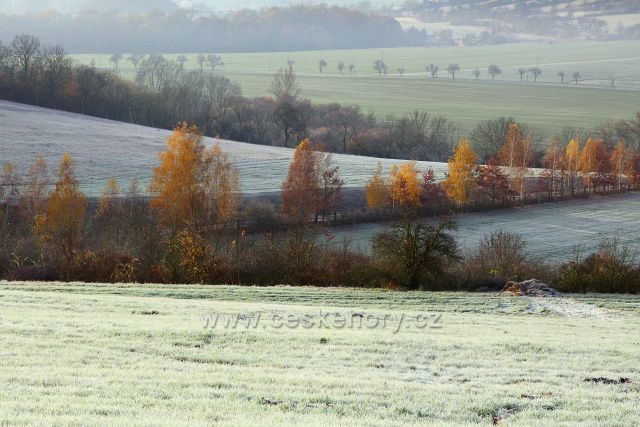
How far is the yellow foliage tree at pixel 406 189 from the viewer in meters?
69.6

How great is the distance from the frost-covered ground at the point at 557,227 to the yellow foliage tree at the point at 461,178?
399 centimetres

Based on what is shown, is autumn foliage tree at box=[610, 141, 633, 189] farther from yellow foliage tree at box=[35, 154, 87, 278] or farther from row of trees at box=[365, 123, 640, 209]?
yellow foliage tree at box=[35, 154, 87, 278]

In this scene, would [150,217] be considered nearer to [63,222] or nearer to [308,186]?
[63,222]

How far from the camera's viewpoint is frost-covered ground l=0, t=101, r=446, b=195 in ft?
248

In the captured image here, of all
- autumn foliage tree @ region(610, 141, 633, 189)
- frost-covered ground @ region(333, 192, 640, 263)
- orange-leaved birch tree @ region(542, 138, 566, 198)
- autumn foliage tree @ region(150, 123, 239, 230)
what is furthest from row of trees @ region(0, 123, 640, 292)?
autumn foliage tree @ region(610, 141, 633, 189)

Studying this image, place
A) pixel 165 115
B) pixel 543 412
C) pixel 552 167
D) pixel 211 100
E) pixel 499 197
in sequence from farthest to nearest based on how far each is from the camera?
pixel 211 100
pixel 165 115
pixel 552 167
pixel 499 197
pixel 543 412

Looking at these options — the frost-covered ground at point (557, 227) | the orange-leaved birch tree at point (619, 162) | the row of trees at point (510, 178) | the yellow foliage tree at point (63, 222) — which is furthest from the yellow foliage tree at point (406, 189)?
the orange-leaved birch tree at point (619, 162)

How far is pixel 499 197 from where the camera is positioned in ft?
252

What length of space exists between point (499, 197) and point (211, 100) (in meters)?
76.3

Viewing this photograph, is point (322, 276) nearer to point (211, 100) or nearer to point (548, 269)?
point (548, 269)

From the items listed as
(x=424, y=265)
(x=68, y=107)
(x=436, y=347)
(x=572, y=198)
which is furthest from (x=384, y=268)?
(x=68, y=107)

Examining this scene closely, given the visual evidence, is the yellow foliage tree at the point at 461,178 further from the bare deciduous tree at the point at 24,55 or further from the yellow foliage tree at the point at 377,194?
the bare deciduous tree at the point at 24,55

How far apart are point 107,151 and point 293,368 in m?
74.2

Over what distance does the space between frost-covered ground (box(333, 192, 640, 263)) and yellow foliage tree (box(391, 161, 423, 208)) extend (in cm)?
446
